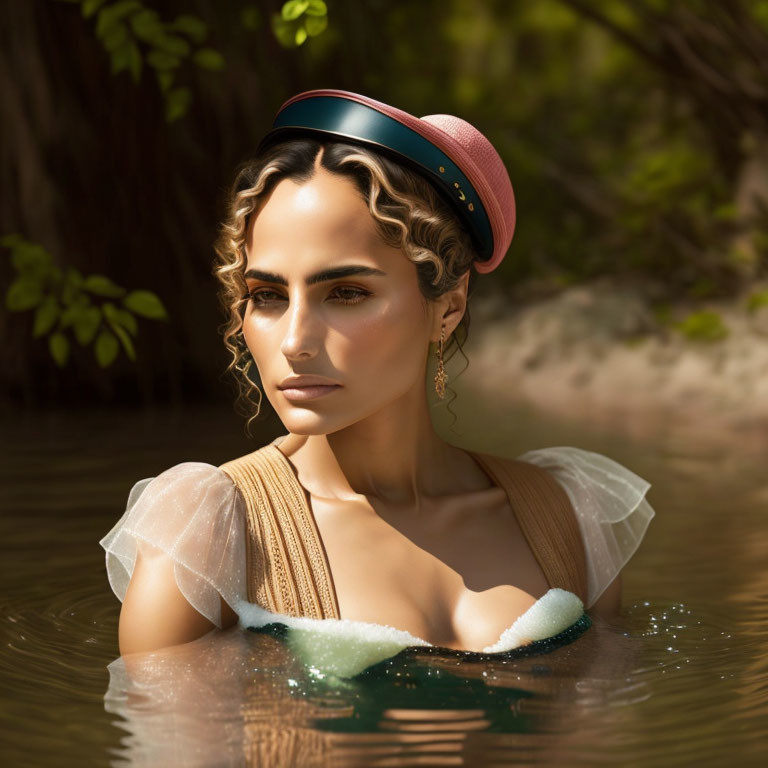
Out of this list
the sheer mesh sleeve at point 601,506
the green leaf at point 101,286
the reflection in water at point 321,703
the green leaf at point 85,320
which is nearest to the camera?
the reflection in water at point 321,703

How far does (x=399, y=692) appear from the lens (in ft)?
8.25

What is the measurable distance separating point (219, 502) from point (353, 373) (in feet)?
1.23

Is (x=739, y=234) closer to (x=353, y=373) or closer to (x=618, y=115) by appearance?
(x=618, y=115)

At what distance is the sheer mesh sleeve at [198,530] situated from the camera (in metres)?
2.60

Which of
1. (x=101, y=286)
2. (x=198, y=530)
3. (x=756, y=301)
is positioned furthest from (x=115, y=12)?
(x=756, y=301)

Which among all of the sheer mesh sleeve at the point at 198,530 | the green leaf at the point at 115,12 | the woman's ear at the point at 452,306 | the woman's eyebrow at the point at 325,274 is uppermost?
the green leaf at the point at 115,12

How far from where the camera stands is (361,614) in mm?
2664

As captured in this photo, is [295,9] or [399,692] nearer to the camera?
[399,692]

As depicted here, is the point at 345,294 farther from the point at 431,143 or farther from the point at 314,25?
the point at 314,25

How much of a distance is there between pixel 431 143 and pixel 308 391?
0.57 m

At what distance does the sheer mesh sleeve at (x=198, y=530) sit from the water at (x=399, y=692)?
0.11 meters

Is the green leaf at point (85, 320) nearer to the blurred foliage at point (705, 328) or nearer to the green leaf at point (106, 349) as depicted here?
the green leaf at point (106, 349)

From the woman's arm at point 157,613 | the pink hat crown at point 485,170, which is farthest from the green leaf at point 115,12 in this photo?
the woman's arm at point 157,613

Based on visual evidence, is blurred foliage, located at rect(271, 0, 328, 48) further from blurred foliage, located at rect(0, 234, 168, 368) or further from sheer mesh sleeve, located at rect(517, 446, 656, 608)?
sheer mesh sleeve, located at rect(517, 446, 656, 608)
